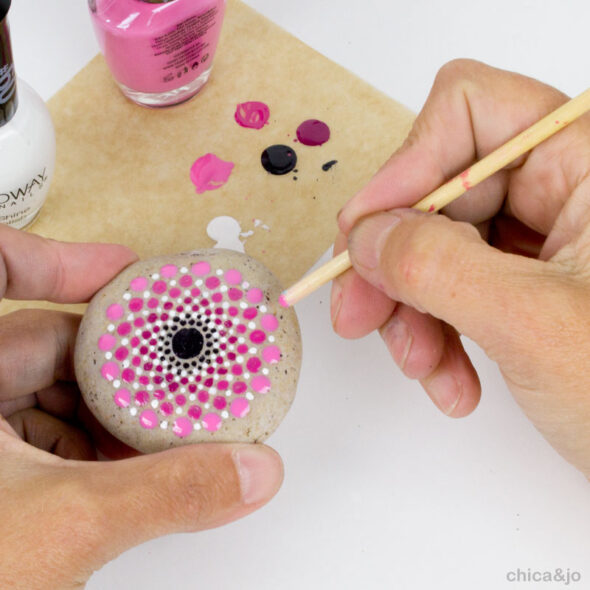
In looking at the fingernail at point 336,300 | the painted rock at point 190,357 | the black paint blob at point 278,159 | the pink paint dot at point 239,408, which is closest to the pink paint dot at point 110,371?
the painted rock at point 190,357

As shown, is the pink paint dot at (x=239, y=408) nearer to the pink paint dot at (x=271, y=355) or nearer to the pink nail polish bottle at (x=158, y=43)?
the pink paint dot at (x=271, y=355)

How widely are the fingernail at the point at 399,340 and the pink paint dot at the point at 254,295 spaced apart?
15cm

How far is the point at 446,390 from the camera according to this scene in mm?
708

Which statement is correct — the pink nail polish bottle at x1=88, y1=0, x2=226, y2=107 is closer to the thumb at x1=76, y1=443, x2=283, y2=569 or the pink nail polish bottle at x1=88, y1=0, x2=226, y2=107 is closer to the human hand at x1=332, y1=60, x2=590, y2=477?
the human hand at x1=332, y1=60, x2=590, y2=477

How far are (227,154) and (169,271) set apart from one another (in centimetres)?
25

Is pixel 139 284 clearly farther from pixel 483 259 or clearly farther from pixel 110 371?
pixel 483 259

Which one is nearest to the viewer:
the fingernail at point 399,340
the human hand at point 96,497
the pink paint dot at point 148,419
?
the human hand at point 96,497

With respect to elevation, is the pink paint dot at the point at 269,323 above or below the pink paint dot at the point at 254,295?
below

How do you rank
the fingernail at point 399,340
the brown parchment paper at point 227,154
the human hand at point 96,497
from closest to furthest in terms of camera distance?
the human hand at point 96,497, the fingernail at point 399,340, the brown parchment paper at point 227,154

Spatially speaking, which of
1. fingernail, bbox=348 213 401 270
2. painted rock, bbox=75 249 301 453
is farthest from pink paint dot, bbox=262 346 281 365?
fingernail, bbox=348 213 401 270

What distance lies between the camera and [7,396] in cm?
69

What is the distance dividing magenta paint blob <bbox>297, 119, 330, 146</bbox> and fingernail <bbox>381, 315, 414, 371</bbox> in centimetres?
25

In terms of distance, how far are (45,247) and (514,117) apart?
444 mm

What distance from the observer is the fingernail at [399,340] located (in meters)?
0.71
